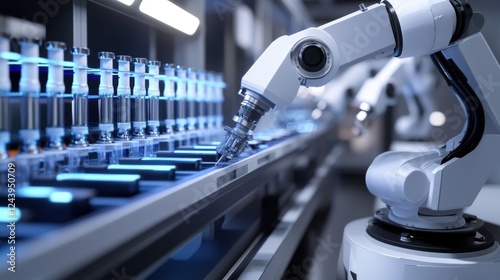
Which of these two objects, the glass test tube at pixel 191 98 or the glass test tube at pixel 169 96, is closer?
the glass test tube at pixel 169 96

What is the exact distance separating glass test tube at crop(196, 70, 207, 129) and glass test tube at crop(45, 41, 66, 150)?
0.85m

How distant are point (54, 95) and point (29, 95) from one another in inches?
3.3

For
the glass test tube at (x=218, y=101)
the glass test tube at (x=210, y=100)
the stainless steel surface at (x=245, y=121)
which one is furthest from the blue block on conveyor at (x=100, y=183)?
the glass test tube at (x=218, y=101)

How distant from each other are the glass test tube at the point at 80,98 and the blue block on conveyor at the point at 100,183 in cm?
30

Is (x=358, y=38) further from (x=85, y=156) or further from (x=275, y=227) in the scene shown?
(x=275, y=227)

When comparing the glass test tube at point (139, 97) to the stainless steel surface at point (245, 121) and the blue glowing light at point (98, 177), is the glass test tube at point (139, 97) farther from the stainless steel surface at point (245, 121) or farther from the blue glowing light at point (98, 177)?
the blue glowing light at point (98, 177)

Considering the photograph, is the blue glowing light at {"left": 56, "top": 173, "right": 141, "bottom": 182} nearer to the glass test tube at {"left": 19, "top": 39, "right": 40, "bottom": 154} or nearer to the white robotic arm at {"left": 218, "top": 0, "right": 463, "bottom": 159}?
the glass test tube at {"left": 19, "top": 39, "right": 40, "bottom": 154}

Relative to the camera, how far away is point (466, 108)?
4.23 feet

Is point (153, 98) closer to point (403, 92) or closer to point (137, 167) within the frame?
point (137, 167)

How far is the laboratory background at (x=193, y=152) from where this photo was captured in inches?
27.0

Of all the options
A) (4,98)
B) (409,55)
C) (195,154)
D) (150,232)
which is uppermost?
(409,55)

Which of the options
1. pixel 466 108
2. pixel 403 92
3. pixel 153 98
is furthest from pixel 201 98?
pixel 403 92

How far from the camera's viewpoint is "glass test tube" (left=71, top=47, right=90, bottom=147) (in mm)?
1012

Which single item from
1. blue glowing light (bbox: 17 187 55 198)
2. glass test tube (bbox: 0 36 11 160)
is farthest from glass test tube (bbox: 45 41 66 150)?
blue glowing light (bbox: 17 187 55 198)
